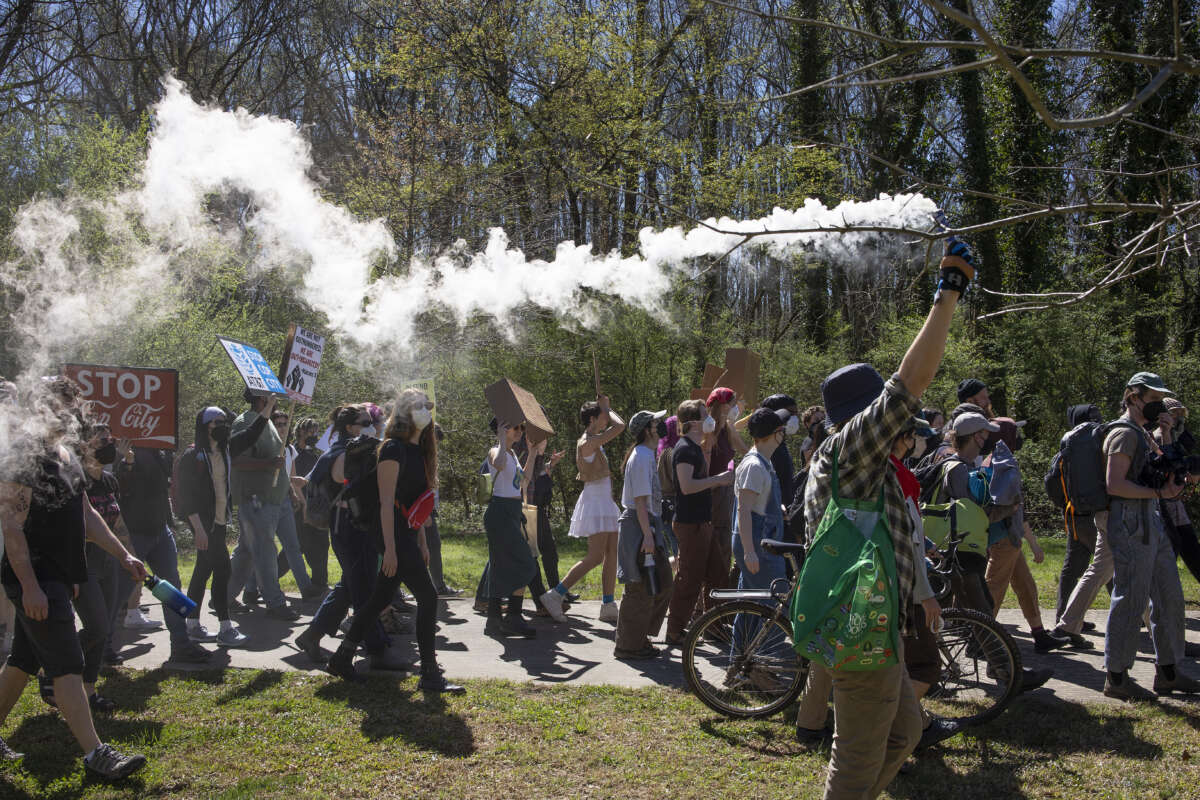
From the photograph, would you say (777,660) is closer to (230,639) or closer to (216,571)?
(230,639)

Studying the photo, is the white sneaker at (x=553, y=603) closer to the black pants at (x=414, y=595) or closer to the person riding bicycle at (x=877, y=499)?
the black pants at (x=414, y=595)

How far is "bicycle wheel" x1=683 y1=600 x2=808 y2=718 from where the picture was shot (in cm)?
520

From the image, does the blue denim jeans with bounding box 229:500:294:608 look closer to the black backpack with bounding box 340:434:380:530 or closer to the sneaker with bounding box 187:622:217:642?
the sneaker with bounding box 187:622:217:642

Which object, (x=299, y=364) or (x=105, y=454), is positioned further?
(x=299, y=364)

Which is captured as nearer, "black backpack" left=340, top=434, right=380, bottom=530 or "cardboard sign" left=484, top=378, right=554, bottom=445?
"black backpack" left=340, top=434, right=380, bottom=530

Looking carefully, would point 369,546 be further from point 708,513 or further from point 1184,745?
point 1184,745

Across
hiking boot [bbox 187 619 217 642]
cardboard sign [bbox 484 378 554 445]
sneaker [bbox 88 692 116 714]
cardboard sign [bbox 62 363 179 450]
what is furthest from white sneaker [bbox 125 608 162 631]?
cardboard sign [bbox 484 378 554 445]

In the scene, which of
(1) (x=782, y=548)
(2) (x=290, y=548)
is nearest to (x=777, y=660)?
(1) (x=782, y=548)

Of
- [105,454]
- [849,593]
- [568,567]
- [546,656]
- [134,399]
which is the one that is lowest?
[568,567]

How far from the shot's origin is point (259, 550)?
7.95 meters

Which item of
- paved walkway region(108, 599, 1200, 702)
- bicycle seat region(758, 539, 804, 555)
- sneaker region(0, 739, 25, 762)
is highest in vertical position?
bicycle seat region(758, 539, 804, 555)

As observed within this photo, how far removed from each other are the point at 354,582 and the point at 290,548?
252cm

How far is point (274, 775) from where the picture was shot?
4508 mm

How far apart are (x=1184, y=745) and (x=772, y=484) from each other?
8.28ft
